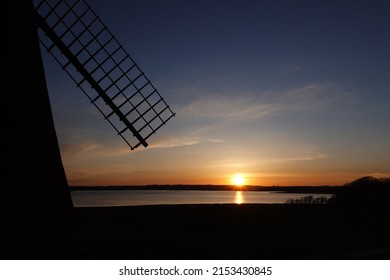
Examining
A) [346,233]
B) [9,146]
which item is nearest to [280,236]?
[346,233]

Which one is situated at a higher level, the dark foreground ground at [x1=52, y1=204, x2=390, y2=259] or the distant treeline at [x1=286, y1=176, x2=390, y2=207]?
the distant treeline at [x1=286, y1=176, x2=390, y2=207]

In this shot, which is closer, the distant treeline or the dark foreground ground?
the dark foreground ground

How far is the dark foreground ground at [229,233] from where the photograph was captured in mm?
6996

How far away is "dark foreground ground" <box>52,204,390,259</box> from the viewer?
7.00m

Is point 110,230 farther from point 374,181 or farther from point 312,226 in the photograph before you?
point 374,181

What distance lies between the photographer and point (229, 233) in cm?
889

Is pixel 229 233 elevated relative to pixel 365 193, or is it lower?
lower

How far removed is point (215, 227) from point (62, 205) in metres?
3.82

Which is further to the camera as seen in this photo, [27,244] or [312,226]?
[312,226]

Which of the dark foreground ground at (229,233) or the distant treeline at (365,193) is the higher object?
the distant treeline at (365,193)

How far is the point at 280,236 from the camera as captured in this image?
845cm

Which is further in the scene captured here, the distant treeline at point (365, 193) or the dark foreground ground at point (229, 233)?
the distant treeline at point (365, 193)

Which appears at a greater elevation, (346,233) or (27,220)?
(27,220)

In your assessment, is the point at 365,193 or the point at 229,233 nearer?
the point at 229,233
